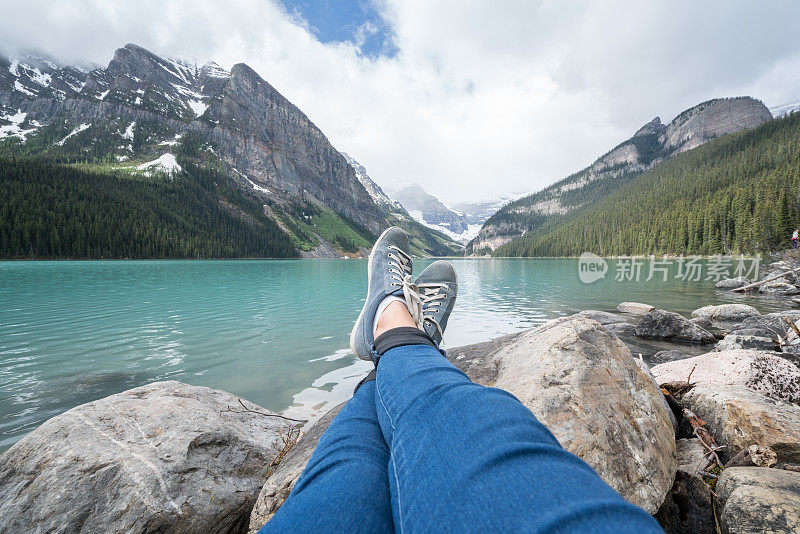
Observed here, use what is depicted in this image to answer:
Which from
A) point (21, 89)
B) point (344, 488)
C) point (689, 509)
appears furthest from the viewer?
point (21, 89)

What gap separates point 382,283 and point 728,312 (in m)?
12.3

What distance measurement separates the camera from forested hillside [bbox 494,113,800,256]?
1625 inches

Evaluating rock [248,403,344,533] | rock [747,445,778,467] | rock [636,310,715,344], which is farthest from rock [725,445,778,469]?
rock [636,310,715,344]

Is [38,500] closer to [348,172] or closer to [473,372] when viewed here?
[473,372]

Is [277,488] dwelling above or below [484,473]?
below

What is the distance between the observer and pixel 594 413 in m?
1.86

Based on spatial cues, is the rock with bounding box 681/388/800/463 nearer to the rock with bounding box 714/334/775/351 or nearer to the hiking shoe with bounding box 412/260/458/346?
the hiking shoe with bounding box 412/260/458/346

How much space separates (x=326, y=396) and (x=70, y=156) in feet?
485

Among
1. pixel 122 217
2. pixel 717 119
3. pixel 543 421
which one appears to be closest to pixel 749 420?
pixel 543 421

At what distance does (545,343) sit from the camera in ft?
8.73

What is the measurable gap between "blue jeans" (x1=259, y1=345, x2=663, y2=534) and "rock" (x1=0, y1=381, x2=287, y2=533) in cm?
123

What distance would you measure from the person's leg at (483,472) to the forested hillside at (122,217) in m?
75.5

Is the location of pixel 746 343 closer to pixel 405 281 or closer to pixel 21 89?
pixel 405 281

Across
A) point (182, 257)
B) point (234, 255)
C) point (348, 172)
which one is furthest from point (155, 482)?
point (348, 172)
